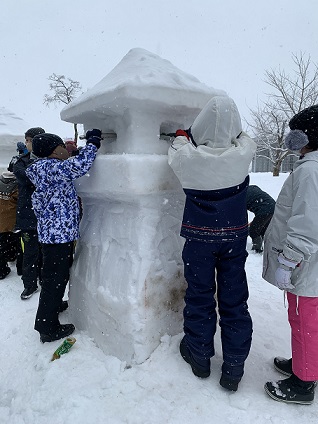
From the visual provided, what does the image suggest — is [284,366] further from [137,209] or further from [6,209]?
[6,209]

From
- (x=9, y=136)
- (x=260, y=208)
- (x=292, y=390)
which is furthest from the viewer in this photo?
(x=9, y=136)

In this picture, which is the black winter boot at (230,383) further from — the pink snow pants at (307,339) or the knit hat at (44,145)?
the knit hat at (44,145)

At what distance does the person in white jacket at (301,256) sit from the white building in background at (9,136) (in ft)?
16.0

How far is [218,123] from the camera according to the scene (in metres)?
1.78

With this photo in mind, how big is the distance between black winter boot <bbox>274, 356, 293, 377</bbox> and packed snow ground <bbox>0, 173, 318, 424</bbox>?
40mm

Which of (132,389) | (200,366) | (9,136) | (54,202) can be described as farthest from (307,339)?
(9,136)

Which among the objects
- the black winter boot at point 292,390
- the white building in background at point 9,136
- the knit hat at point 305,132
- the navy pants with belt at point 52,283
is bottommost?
the black winter boot at point 292,390

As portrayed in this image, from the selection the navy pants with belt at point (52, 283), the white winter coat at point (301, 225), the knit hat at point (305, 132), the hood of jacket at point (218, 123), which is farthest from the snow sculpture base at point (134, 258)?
the knit hat at point (305, 132)

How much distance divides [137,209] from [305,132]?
1109mm

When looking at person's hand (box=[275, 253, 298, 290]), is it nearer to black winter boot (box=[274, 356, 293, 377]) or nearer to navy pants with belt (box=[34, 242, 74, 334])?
black winter boot (box=[274, 356, 293, 377])

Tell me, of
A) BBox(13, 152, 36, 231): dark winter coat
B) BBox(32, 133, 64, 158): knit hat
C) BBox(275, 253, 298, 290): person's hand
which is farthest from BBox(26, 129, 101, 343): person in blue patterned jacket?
BBox(275, 253, 298, 290): person's hand

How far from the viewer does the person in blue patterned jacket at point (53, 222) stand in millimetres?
2326

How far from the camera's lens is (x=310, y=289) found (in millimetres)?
1786

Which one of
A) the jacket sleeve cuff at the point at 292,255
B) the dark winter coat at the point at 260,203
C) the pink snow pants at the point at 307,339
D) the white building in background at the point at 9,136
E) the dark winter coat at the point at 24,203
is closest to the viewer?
the jacket sleeve cuff at the point at 292,255
